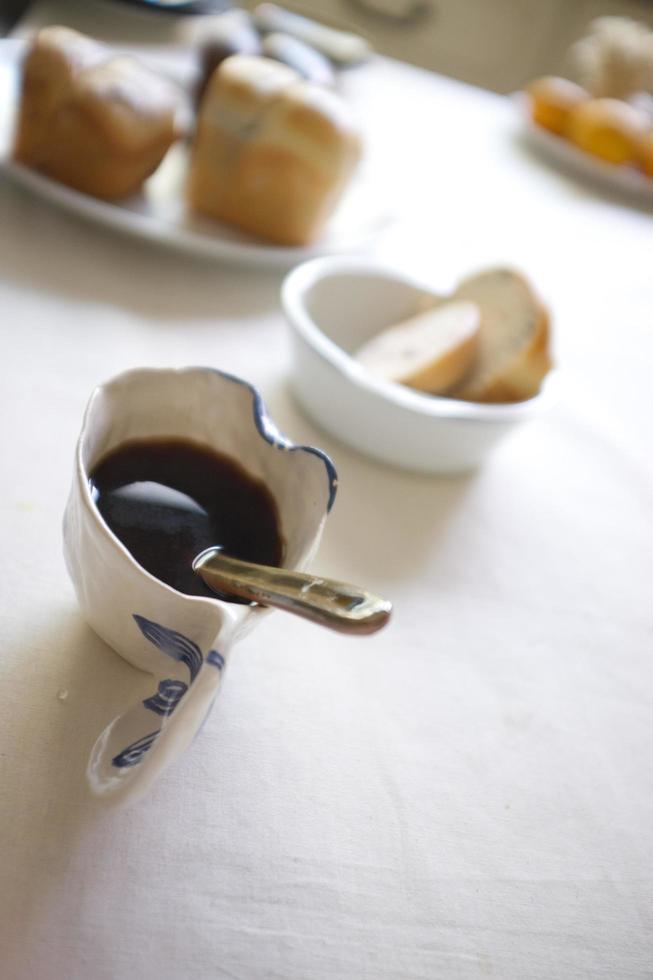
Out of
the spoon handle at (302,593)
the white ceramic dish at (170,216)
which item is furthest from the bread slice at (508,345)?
the spoon handle at (302,593)

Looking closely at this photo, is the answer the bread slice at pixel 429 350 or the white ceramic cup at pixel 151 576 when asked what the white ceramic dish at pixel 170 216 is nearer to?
the bread slice at pixel 429 350

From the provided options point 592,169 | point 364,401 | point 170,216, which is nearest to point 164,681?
point 364,401

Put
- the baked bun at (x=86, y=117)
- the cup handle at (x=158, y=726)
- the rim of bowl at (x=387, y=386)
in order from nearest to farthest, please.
→ the cup handle at (x=158, y=726), the rim of bowl at (x=387, y=386), the baked bun at (x=86, y=117)

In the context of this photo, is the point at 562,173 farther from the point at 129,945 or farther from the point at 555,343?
the point at 129,945

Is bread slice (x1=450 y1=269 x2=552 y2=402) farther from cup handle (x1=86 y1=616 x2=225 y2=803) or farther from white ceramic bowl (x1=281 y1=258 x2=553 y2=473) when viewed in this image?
cup handle (x1=86 y1=616 x2=225 y2=803)

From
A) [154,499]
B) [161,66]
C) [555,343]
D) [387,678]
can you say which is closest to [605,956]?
[387,678]

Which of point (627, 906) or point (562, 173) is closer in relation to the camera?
point (627, 906)

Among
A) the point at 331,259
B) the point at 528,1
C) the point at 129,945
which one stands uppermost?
the point at 528,1
